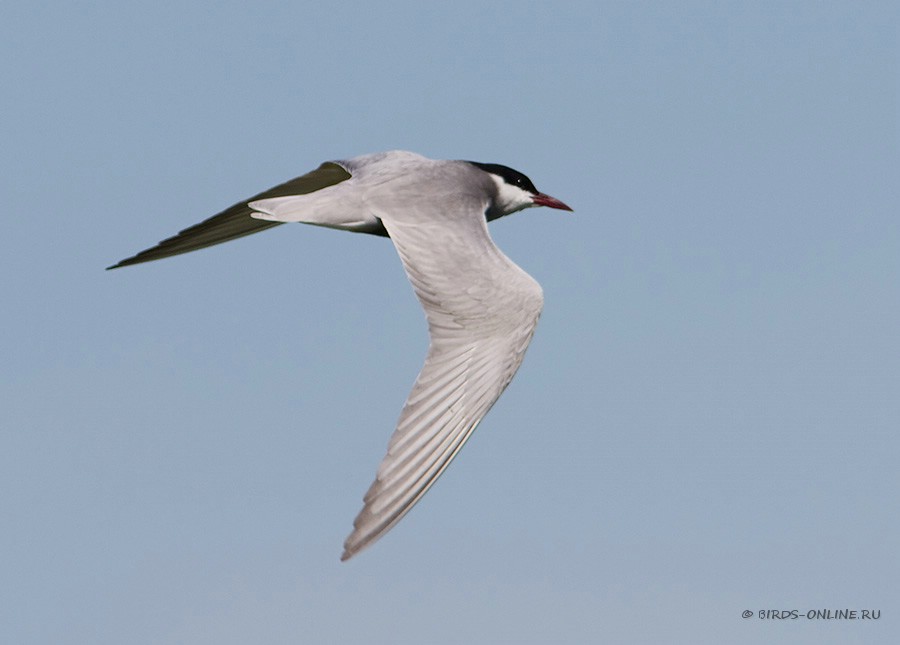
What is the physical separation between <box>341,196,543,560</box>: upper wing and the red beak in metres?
1.92

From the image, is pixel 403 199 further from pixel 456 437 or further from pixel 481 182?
pixel 456 437

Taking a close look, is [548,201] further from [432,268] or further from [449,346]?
[449,346]

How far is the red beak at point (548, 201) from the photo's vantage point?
11.3 m

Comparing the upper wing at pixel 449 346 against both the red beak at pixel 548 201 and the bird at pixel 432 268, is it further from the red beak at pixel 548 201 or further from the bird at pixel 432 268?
the red beak at pixel 548 201

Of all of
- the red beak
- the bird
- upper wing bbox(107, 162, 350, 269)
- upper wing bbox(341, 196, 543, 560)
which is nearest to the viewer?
upper wing bbox(341, 196, 543, 560)

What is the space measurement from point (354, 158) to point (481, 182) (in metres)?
1.18

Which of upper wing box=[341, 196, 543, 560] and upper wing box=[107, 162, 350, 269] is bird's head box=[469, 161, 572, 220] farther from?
upper wing box=[341, 196, 543, 560]

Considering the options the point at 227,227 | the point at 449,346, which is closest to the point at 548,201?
the point at 227,227

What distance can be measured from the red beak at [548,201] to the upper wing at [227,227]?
1.66 metres

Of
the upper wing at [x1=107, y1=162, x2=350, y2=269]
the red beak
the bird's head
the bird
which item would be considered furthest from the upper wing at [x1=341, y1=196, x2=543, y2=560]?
the red beak

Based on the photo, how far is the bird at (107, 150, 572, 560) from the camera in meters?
7.79

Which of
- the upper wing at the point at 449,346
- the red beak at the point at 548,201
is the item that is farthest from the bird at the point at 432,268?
the red beak at the point at 548,201

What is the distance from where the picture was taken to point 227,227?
1084 centimetres

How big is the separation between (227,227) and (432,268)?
107 inches
